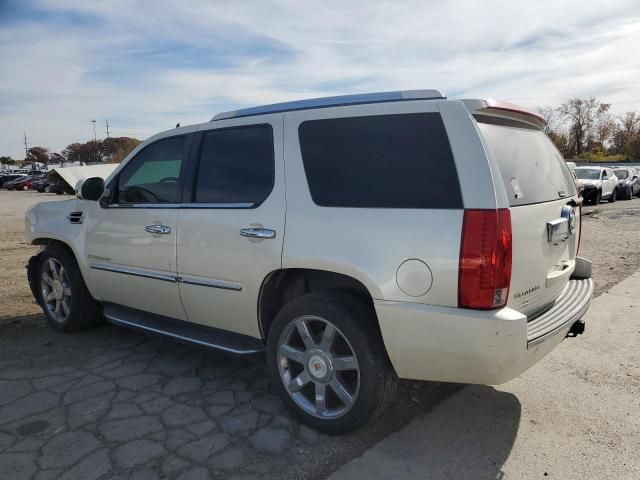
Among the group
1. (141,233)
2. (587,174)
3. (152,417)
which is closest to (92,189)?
(141,233)

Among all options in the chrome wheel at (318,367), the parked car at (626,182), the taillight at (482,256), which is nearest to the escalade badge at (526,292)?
the taillight at (482,256)

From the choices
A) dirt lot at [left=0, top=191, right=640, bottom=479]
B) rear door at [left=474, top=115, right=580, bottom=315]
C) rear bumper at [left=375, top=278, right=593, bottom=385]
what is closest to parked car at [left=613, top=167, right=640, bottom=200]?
rear door at [left=474, top=115, right=580, bottom=315]

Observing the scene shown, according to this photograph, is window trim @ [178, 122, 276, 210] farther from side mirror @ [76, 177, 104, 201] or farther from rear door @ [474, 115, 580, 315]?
rear door @ [474, 115, 580, 315]

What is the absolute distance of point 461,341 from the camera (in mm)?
2568

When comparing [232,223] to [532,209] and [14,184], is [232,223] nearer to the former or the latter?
[532,209]

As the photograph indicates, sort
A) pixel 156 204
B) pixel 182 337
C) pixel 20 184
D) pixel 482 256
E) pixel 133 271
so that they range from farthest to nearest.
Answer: pixel 20 184 < pixel 133 271 < pixel 156 204 < pixel 182 337 < pixel 482 256

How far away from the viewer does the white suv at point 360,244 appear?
8.47 feet

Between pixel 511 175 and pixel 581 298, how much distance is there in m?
1.19

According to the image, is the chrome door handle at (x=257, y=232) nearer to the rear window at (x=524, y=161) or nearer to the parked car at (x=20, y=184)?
the rear window at (x=524, y=161)

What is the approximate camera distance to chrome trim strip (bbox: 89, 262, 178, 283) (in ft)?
12.6

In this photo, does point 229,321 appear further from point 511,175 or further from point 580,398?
point 580,398

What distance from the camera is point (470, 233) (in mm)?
2520

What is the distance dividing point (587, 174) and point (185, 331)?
836 inches

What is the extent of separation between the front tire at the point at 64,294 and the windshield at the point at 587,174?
806 inches
